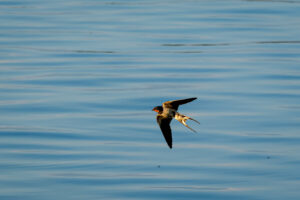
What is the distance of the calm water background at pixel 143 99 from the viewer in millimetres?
13180

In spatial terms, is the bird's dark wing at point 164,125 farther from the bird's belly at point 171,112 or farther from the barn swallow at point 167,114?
the bird's belly at point 171,112

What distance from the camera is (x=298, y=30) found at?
26.3 m

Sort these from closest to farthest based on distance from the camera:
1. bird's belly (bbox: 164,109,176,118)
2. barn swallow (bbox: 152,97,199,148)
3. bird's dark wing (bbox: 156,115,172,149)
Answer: barn swallow (bbox: 152,97,199,148)
bird's belly (bbox: 164,109,176,118)
bird's dark wing (bbox: 156,115,172,149)

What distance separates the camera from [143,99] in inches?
714

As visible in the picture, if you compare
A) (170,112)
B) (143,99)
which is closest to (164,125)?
(170,112)

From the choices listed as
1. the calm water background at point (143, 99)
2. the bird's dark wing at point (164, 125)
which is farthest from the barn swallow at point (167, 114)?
the calm water background at point (143, 99)

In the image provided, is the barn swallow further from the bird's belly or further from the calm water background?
the calm water background

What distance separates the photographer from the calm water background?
13.2 metres

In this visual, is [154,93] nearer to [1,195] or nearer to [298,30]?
[1,195]

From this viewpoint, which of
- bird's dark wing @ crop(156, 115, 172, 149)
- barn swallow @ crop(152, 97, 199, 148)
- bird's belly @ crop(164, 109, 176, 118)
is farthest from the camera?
bird's dark wing @ crop(156, 115, 172, 149)

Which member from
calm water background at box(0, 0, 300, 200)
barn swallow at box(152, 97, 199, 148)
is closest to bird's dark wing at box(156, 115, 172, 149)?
barn swallow at box(152, 97, 199, 148)

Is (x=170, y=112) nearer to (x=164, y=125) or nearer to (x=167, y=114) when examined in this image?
(x=167, y=114)

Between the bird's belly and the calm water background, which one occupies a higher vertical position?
the calm water background

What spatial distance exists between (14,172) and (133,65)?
346 inches
